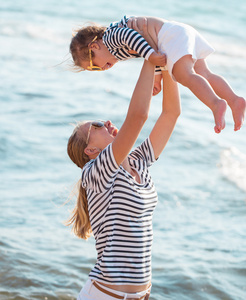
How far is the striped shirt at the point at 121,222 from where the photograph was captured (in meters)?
2.87

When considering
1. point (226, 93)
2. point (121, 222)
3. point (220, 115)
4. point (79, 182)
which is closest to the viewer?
point (220, 115)

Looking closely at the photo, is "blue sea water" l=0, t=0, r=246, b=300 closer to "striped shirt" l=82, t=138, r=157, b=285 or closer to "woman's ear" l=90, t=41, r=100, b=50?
"woman's ear" l=90, t=41, r=100, b=50

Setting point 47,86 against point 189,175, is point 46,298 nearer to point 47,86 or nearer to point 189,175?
point 189,175

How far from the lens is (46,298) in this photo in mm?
4477

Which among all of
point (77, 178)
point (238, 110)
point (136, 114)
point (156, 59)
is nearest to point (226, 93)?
point (238, 110)

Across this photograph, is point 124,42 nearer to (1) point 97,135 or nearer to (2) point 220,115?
(1) point 97,135

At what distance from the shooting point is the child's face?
328cm

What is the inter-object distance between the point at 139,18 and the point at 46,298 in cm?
249

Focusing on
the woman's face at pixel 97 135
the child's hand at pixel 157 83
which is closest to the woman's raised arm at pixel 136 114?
the woman's face at pixel 97 135

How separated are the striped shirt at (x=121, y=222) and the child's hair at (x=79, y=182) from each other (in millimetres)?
188

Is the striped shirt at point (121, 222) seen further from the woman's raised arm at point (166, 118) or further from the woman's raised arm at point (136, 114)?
the woman's raised arm at point (166, 118)

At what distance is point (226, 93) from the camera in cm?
301

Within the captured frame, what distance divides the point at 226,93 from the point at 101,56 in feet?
2.61

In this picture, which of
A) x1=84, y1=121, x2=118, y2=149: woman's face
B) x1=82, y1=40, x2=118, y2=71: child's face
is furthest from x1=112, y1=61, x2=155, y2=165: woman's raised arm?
x1=82, y1=40, x2=118, y2=71: child's face
